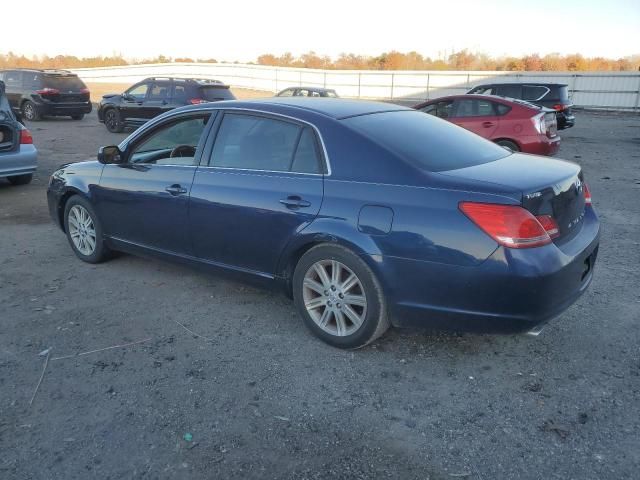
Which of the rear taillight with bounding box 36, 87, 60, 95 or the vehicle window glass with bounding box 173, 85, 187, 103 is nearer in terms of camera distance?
the vehicle window glass with bounding box 173, 85, 187, 103

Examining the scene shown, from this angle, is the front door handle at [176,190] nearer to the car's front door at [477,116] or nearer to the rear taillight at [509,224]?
the rear taillight at [509,224]

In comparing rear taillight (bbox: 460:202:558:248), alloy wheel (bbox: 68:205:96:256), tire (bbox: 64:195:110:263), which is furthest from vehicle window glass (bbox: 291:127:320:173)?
alloy wheel (bbox: 68:205:96:256)

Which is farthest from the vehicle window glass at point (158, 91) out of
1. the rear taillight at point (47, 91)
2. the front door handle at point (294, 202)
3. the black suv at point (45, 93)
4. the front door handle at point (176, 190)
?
the front door handle at point (294, 202)

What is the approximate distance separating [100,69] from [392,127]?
44.9 metres

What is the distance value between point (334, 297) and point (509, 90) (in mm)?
14872

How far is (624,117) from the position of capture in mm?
24328

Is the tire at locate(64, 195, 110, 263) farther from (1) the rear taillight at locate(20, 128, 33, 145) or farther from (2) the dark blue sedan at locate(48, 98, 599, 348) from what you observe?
(1) the rear taillight at locate(20, 128, 33, 145)

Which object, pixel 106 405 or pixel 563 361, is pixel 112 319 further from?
pixel 563 361

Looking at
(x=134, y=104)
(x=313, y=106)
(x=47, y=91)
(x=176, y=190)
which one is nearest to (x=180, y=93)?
(x=134, y=104)

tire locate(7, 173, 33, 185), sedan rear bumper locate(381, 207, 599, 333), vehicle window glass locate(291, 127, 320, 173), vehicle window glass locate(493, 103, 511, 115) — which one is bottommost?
tire locate(7, 173, 33, 185)

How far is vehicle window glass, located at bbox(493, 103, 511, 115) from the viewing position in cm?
1098

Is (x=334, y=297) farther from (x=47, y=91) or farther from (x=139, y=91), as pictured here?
(x=47, y=91)

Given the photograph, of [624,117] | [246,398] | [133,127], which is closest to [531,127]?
[246,398]

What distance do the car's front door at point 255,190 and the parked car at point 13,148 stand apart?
18.8ft
